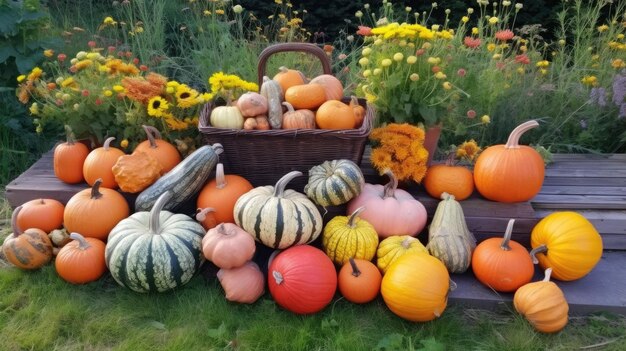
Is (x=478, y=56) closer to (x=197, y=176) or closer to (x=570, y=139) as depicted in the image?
(x=570, y=139)

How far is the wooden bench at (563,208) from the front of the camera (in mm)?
2566

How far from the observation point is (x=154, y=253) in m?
2.47

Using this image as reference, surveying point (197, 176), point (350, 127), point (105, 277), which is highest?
point (350, 127)

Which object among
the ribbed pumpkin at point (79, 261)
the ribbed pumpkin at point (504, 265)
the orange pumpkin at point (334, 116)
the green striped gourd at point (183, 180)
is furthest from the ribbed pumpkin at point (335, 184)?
the ribbed pumpkin at point (79, 261)

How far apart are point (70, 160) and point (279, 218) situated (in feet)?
4.77

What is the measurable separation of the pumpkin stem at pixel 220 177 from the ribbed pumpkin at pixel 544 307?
1.61m

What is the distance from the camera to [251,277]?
2506mm

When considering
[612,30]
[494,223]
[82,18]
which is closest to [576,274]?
[494,223]

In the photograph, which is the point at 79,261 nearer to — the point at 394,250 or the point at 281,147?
the point at 281,147

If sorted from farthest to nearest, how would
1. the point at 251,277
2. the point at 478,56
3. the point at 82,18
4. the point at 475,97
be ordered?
1. the point at 82,18
2. the point at 478,56
3. the point at 475,97
4. the point at 251,277

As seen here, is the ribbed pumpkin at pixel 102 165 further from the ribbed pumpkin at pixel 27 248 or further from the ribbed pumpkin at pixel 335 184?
the ribbed pumpkin at pixel 335 184

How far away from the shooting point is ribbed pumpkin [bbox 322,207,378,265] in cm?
261

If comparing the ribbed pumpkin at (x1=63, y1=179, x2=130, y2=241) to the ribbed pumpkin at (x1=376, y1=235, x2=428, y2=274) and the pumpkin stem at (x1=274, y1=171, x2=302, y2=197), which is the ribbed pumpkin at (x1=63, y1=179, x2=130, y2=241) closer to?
the pumpkin stem at (x1=274, y1=171, x2=302, y2=197)

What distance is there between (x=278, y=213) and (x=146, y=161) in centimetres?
92
